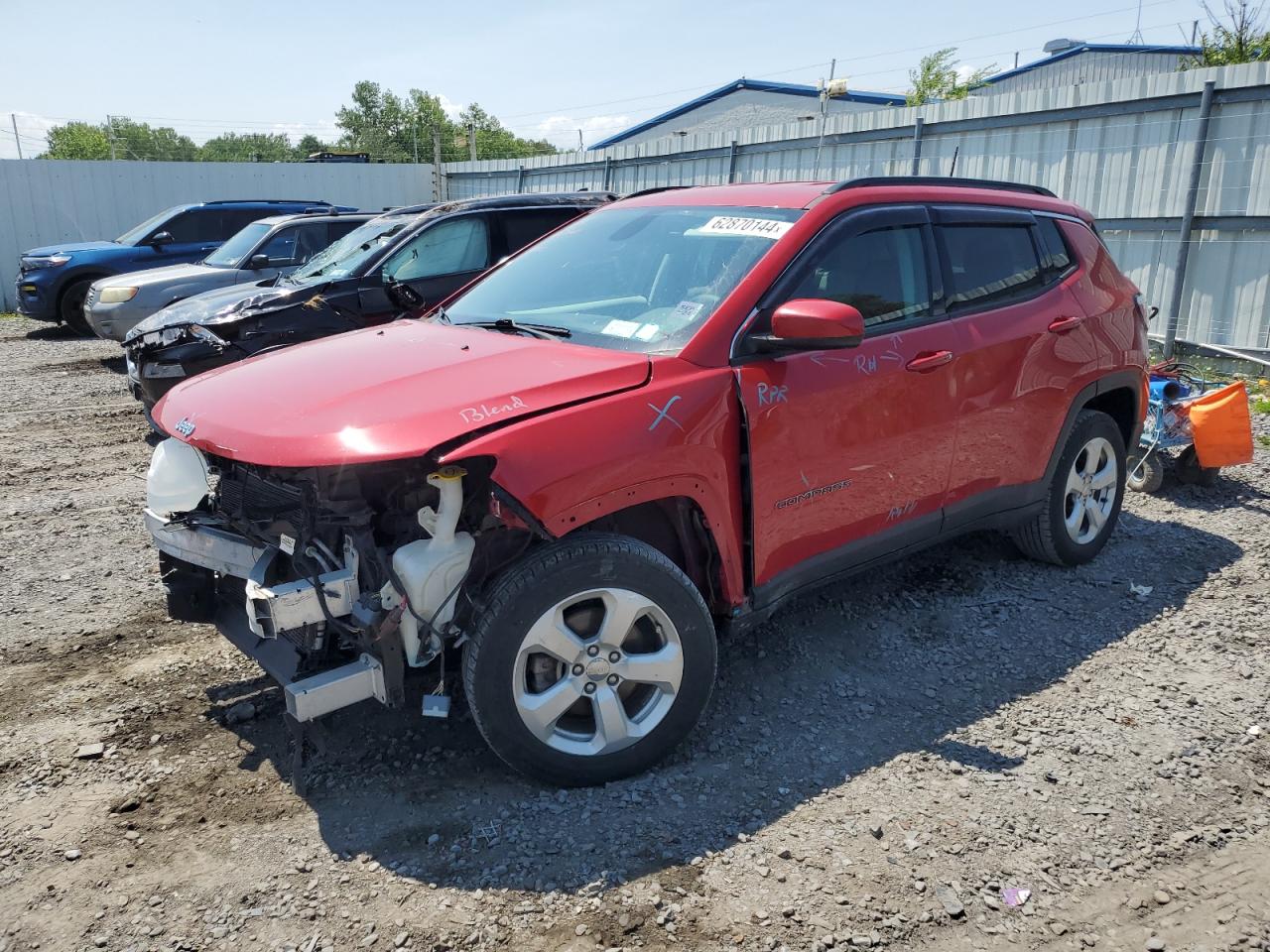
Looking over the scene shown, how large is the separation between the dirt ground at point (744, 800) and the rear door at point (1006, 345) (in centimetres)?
71

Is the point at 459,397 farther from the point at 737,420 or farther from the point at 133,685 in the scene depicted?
the point at 133,685

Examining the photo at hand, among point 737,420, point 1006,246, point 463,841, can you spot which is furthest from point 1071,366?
point 463,841

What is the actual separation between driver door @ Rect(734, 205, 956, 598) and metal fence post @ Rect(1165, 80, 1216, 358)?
639 cm

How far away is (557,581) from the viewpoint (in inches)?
116

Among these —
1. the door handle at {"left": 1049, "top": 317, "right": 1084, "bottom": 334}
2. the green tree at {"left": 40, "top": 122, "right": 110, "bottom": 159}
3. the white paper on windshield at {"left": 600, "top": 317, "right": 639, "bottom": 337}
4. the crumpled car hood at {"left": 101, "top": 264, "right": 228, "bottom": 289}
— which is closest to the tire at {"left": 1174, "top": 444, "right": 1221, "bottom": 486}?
the door handle at {"left": 1049, "top": 317, "right": 1084, "bottom": 334}

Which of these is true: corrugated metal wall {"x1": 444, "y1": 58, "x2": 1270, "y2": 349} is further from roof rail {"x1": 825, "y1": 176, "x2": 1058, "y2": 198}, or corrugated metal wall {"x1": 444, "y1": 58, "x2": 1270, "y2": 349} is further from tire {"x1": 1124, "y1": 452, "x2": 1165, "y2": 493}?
roof rail {"x1": 825, "y1": 176, "x2": 1058, "y2": 198}

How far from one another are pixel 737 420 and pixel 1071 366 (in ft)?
7.35

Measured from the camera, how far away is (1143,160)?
9422 mm

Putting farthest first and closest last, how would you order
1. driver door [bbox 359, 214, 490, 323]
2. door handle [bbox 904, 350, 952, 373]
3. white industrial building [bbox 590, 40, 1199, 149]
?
white industrial building [bbox 590, 40, 1199, 149] → driver door [bbox 359, 214, 490, 323] → door handle [bbox 904, 350, 952, 373]

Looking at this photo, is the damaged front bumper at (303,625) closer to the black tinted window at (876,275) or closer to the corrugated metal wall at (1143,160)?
the black tinted window at (876,275)

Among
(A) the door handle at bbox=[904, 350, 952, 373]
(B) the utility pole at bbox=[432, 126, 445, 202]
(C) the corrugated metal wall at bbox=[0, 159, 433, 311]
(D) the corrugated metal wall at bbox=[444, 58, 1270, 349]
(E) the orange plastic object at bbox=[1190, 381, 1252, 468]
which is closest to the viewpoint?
(A) the door handle at bbox=[904, 350, 952, 373]

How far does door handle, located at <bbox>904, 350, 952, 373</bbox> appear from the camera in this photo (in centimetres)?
388

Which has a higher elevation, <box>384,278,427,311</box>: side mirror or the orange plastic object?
<box>384,278,427,311</box>: side mirror

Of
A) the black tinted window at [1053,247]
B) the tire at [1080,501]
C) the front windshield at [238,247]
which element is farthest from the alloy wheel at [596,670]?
the front windshield at [238,247]
